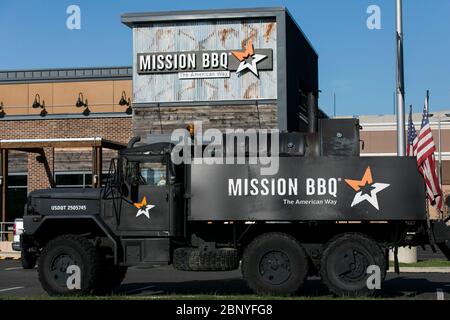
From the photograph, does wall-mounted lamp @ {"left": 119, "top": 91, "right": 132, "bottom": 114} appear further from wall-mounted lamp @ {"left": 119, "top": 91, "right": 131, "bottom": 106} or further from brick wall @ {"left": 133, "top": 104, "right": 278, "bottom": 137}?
brick wall @ {"left": 133, "top": 104, "right": 278, "bottom": 137}

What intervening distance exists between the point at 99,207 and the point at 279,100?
19.1 m

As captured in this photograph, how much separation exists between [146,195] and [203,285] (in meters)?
3.93

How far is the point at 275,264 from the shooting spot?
14047 mm

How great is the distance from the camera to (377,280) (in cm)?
1375

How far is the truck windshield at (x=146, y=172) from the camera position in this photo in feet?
47.4

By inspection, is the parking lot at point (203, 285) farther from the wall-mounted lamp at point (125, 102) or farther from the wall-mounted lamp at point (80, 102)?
the wall-mounted lamp at point (80, 102)

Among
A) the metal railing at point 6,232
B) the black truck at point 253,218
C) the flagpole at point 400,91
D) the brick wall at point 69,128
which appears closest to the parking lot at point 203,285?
the black truck at point 253,218

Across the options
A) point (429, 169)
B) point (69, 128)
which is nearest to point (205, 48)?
point (69, 128)

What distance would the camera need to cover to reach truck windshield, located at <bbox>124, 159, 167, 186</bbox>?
14.4 meters

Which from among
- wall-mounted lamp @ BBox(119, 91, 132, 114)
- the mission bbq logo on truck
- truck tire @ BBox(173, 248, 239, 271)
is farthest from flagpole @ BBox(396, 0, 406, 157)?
wall-mounted lamp @ BBox(119, 91, 132, 114)

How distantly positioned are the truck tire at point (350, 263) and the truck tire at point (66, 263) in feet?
14.2

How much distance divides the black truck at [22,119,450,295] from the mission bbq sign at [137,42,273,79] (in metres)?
18.7
